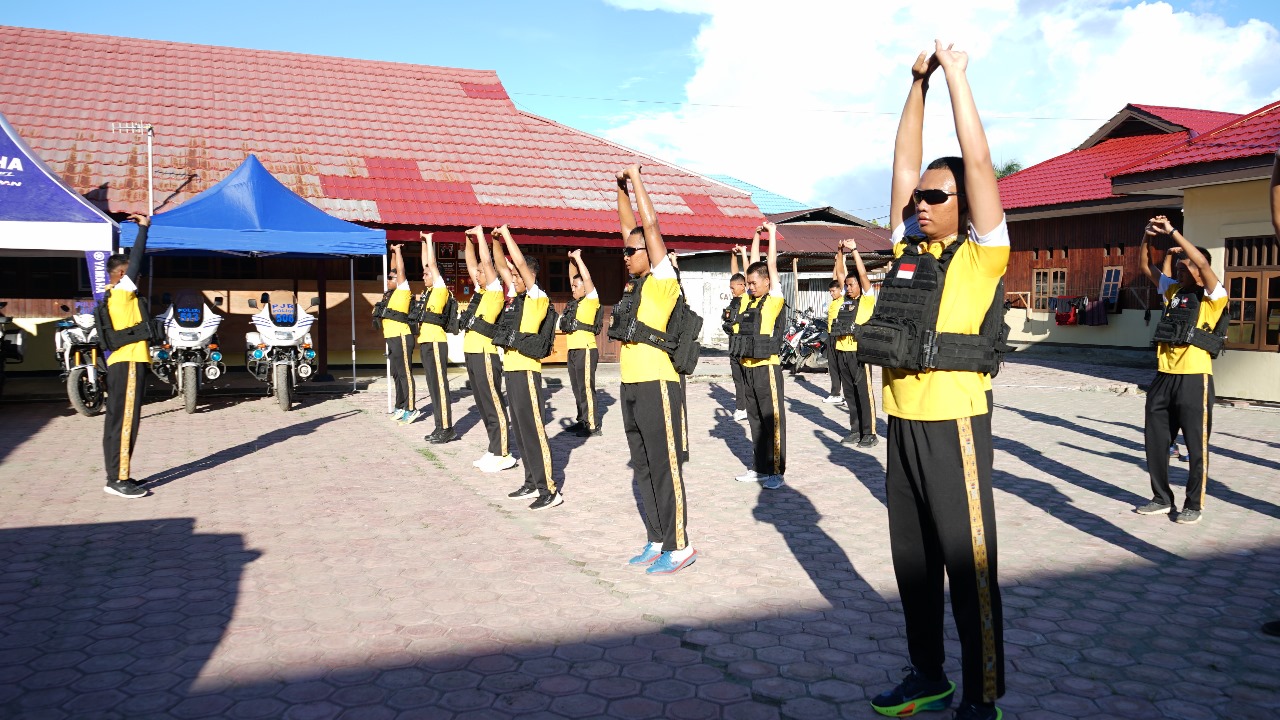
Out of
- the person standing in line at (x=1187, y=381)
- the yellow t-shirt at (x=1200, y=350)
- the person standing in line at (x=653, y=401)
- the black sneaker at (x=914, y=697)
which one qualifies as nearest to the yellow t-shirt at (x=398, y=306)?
the person standing in line at (x=653, y=401)

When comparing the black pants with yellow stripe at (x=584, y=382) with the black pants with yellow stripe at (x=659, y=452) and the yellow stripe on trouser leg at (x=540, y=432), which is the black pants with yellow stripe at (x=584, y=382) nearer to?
the yellow stripe on trouser leg at (x=540, y=432)

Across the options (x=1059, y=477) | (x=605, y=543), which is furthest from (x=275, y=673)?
(x=1059, y=477)

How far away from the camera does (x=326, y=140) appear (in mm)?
18391

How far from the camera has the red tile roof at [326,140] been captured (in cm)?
1648

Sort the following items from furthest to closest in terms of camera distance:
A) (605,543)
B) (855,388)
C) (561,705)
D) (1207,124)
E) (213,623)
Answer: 1. (1207,124)
2. (855,388)
3. (605,543)
4. (213,623)
5. (561,705)

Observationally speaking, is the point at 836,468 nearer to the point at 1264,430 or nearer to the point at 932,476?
the point at 932,476

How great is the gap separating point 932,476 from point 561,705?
1.70 m

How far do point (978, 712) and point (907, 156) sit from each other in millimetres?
2161

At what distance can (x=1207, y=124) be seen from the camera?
2720 centimetres

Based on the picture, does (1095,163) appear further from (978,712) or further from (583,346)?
(978,712)

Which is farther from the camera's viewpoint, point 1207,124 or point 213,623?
point 1207,124

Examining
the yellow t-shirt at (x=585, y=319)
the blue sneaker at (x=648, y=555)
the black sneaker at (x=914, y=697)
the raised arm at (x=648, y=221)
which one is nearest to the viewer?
the black sneaker at (x=914, y=697)

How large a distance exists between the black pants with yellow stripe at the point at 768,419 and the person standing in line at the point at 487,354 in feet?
7.66

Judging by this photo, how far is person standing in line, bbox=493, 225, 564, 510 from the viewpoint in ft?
23.8
